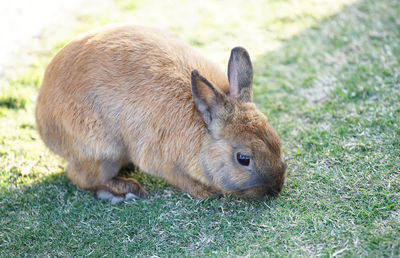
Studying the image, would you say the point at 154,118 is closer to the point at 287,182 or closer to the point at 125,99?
the point at 125,99

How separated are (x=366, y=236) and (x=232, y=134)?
4.42 feet

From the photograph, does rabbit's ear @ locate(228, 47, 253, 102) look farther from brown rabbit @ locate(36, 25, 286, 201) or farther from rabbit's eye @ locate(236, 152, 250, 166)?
rabbit's eye @ locate(236, 152, 250, 166)

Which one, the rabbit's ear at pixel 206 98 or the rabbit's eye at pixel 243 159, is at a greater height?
the rabbit's ear at pixel 206 98

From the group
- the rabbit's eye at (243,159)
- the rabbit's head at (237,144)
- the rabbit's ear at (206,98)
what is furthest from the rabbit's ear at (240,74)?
the rabbit's eye at (243,159)

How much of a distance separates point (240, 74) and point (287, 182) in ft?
3.71

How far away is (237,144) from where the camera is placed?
11.5ft

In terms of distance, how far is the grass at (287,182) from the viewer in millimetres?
3316

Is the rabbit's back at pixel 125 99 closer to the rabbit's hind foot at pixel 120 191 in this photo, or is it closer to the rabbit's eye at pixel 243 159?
the rabbit's hind foot at pixel 120 191

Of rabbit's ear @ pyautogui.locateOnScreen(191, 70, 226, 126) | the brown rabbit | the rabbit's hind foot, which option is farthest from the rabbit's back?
the rabbit's hind foot

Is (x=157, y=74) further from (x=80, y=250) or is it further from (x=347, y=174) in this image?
(x=347, y=174)

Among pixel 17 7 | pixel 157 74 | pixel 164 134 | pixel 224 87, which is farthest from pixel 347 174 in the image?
pixel 17 7

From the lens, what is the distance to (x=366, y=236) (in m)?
3.09

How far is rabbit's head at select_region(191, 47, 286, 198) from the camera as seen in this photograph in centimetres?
347

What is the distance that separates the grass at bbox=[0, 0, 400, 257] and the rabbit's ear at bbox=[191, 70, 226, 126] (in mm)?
840
